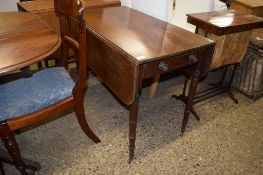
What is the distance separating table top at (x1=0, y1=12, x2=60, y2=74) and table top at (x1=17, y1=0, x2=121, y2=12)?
45cm

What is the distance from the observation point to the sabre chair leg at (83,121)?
4.79ft

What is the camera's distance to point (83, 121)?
154 centimetres

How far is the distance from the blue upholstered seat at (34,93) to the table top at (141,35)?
1.18 feet

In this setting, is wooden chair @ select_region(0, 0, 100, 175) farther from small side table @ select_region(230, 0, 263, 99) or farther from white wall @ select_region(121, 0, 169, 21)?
small side table @ select_region(230, 0, 263, 99)

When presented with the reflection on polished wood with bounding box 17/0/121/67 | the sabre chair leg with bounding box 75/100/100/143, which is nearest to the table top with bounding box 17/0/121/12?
the reflection on polished wood with bounding box 17/0/121/67

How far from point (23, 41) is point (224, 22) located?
1316 millimetres

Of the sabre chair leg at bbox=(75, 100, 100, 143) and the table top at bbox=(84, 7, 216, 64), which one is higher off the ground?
the table top at bbox=(84, 7, 216, 64)

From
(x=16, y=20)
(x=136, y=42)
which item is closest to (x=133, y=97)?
(x=136, y=42)

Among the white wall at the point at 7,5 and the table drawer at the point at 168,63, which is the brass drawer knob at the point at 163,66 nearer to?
the table drawer at the point at 168,63

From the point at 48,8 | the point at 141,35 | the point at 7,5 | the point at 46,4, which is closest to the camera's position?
the point at 141,35

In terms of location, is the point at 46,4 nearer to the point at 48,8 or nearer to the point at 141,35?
the point at 48,8

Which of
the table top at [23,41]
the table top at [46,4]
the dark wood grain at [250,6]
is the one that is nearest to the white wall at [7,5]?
the table top at [46,4]

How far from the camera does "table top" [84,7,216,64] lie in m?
1.25

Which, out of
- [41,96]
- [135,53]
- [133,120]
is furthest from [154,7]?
[41,96]
